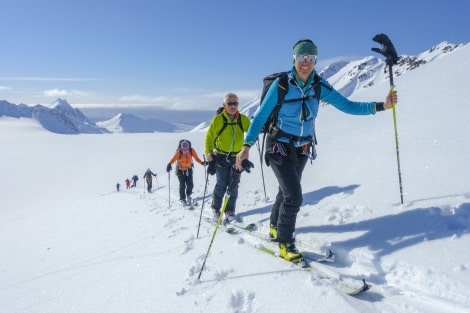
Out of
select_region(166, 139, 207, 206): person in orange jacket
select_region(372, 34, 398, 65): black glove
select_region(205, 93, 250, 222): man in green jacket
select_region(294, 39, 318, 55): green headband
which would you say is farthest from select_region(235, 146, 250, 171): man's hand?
select_region(166, 139, 207, 206): person in orange jacket

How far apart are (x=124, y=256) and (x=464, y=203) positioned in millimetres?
5987

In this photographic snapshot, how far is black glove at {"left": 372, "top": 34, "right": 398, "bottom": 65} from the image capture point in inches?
Answer: 211

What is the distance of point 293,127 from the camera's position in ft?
15.0

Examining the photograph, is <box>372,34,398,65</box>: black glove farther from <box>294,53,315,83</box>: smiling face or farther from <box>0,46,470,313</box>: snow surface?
<box>0,46,470,313</box>: snow surface

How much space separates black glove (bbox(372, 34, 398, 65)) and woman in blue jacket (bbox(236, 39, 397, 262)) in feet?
3.30

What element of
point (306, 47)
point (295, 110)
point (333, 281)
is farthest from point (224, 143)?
point (333, 281)

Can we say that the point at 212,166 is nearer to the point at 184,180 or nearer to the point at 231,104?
the point at 231,104

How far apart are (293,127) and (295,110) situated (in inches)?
10.1

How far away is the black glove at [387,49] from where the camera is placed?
5.36 m

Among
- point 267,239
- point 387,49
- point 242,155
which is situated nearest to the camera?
point 242,155

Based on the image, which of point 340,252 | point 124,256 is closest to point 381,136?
point 340,252

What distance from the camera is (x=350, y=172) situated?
8367mm

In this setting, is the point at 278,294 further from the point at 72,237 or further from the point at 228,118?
the point at 72,237

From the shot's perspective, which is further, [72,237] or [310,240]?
[72,237]
